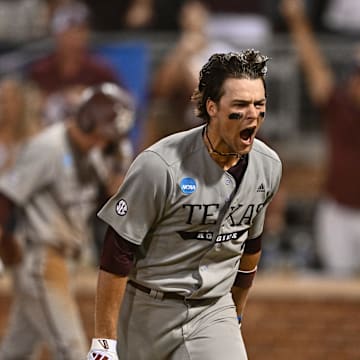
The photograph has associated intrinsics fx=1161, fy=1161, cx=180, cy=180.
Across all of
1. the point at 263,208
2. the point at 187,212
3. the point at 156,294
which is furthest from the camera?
the point at 263,208

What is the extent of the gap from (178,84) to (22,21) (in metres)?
1.44

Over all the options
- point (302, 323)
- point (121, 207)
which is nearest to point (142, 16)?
point (302, 323)

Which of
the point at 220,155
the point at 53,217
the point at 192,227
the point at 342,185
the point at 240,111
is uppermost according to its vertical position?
the point at 240,111

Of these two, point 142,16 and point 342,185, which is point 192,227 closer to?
point 342,185

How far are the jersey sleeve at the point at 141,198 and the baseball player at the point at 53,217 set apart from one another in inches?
74.3

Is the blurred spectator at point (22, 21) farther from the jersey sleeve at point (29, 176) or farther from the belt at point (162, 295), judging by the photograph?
the belt at point (162, 295)

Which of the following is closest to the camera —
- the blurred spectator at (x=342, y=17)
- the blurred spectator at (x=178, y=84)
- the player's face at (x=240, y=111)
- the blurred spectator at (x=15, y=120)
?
the player's face at (x=240, y=111)

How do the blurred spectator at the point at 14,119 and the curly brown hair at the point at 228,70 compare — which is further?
the blurred spectator at the point at 14,119

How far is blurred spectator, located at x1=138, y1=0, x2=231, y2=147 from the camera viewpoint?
26.5 ft

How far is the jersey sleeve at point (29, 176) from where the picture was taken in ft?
17.6

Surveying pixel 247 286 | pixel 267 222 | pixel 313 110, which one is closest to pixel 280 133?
pixel 313 110

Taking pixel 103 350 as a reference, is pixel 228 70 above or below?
above

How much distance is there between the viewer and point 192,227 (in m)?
3.64

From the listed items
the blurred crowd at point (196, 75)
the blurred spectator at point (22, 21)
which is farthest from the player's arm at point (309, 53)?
the blurred spectator at point (22, 21)
